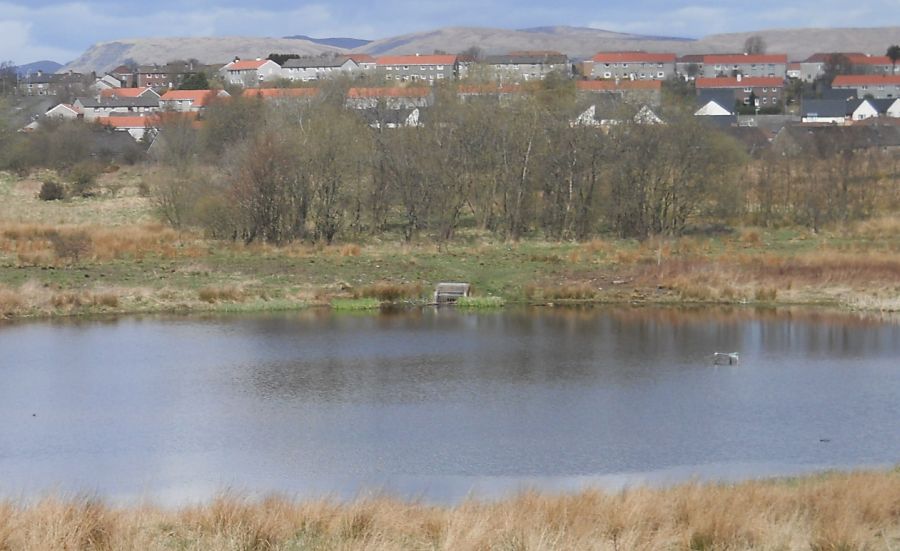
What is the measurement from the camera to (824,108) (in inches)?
4291

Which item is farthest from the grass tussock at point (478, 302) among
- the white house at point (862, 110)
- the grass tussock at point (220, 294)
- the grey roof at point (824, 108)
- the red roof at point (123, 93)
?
the red roof at point (123, 93)

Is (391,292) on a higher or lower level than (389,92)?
lower

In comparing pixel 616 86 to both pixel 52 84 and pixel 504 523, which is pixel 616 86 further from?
pixel 52 84

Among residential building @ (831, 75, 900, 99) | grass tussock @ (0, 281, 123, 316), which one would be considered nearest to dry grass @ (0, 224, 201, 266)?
grass tussock @ (0, 281, 123, 316)

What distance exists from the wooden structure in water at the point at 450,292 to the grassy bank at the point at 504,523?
21366 millimetres

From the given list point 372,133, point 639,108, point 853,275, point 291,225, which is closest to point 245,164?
point 291,225

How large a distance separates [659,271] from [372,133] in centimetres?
1719

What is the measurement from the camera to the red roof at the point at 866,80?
13888 cm

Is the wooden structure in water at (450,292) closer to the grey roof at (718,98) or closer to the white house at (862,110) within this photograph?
the grey roof at (718,98)

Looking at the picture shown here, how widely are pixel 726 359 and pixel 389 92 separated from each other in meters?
39.3

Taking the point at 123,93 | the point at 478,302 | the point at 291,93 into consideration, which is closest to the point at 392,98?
the point at 291,93

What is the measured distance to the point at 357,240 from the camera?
1895 inches

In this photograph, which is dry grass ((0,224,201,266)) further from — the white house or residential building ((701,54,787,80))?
residential building ((701,54,787,80))

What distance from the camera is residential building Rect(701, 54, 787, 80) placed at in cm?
17038
